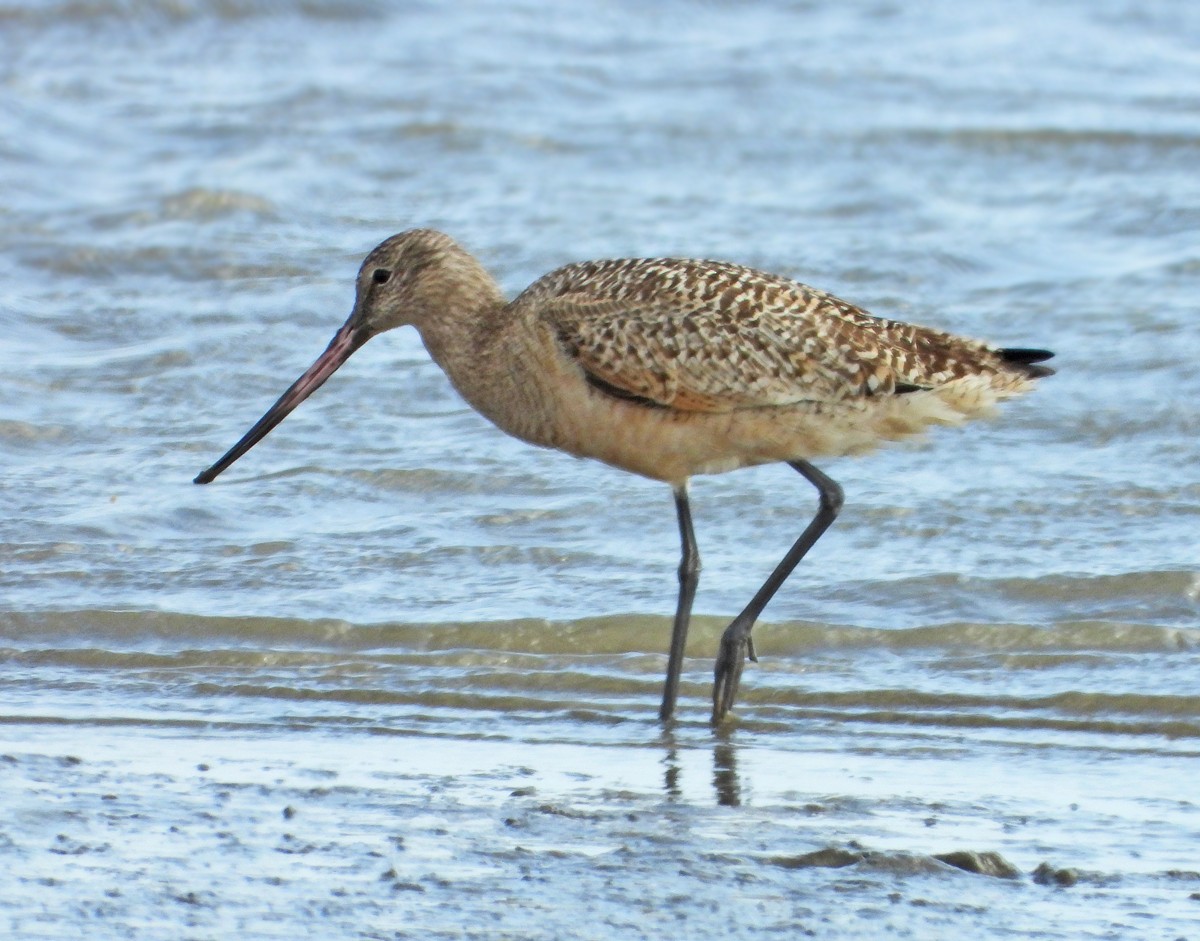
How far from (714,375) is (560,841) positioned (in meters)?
1.66

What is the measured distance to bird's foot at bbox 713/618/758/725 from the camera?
5.98m

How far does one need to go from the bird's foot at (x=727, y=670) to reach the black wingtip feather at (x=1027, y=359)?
41.6 inches

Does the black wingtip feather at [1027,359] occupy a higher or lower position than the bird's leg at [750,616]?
higher

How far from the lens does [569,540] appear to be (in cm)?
745

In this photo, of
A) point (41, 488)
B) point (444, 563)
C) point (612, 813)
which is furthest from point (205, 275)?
point (612, 813)

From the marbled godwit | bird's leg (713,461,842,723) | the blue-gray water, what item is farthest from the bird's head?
bird's leg (713,461,842,723)

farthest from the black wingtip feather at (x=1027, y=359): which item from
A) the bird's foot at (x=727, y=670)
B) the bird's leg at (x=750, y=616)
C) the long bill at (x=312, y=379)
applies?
the long bill at (x=312, y=379)

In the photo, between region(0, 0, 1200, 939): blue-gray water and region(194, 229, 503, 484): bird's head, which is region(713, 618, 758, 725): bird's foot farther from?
region(194, 229, 503, 484): bird's head

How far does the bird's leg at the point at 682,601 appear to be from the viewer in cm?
603

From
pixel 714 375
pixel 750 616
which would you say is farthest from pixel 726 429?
pixel 750 616

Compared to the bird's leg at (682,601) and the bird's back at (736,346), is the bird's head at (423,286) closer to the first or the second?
the bird's back at (736,346)

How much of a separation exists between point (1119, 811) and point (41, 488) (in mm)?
4280

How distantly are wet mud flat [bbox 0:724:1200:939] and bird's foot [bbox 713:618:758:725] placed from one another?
22cm

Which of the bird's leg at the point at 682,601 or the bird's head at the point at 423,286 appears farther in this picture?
the bird's head at the point at 423,286
